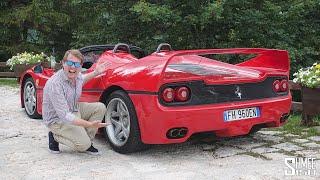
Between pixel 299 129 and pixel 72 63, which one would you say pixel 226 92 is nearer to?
pixel 72 63

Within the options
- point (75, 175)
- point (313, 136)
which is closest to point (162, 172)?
point (75, 175)

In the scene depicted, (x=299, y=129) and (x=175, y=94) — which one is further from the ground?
(x=175, y=94)

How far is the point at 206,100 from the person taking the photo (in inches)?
198

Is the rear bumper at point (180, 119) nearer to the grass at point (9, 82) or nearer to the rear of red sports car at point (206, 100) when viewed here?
the rear of red sports car at point (206, 100)

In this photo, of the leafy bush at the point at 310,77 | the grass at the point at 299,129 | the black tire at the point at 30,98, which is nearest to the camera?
the grass at the point at 299,129

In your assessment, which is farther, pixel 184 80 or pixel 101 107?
pixel 101 107

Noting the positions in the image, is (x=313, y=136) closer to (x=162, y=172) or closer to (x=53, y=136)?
(x=162, y=172)

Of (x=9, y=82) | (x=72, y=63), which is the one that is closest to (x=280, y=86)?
(x=72, y=63)

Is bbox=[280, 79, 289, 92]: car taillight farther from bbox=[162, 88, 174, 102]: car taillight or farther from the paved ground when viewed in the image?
bbox=[162, 88, 174, 102]: car taillight

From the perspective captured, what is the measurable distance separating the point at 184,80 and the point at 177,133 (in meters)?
0.52

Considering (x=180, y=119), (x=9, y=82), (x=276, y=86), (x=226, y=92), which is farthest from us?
(x=9, y=82)

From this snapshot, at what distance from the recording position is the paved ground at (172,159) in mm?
4578

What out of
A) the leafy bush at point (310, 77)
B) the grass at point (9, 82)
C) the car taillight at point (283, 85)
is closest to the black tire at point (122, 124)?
the car taillight at point (283, 85)

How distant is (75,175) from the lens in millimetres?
4605
